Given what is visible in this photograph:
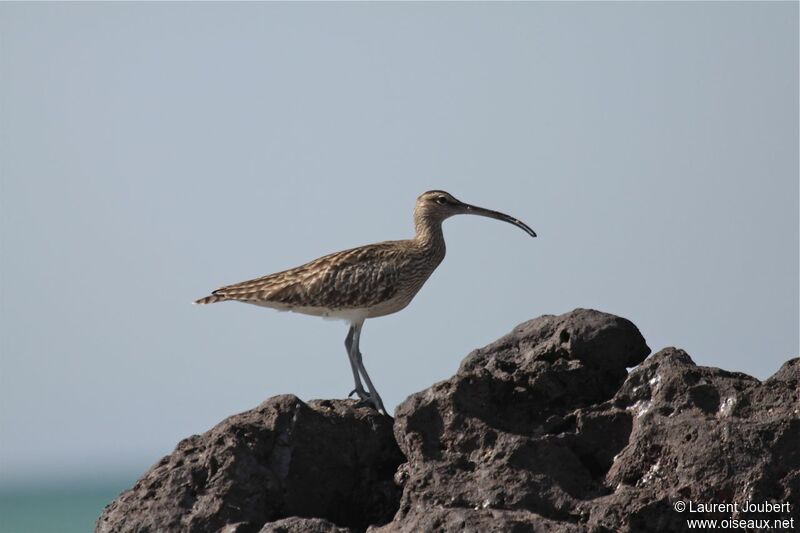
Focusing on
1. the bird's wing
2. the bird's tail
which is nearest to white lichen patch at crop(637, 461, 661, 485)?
the bird's wing

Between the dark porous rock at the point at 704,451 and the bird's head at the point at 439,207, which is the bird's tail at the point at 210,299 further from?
the dark porous rock at the point at 704,451

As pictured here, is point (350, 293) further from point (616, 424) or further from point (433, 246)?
point (616, 424)

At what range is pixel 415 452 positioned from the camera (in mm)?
14000

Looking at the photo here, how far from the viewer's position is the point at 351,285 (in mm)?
19125

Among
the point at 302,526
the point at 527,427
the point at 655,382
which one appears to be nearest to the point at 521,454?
the point at 527,427

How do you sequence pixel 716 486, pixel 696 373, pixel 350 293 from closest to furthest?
1. pixel 716 486
2. pixel 696 373
3. pixel 350 293

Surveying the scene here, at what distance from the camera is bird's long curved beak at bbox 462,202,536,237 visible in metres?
20.8

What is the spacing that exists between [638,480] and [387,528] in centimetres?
195

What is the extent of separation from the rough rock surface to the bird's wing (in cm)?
346

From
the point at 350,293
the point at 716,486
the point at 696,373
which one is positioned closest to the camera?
the point at 716,486

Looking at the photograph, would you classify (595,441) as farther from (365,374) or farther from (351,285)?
(351,285)

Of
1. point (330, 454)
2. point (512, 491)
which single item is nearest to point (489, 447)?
point (512, 491)

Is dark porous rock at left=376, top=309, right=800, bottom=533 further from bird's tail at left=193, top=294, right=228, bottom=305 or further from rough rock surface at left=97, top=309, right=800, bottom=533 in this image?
bird's tail at left=193, top=294, right=228, bottom=305

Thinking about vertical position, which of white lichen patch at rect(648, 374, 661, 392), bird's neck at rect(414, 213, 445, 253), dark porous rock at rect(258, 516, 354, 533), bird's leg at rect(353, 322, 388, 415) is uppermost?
bird's neck at rect(414, 213, 445, 253)
